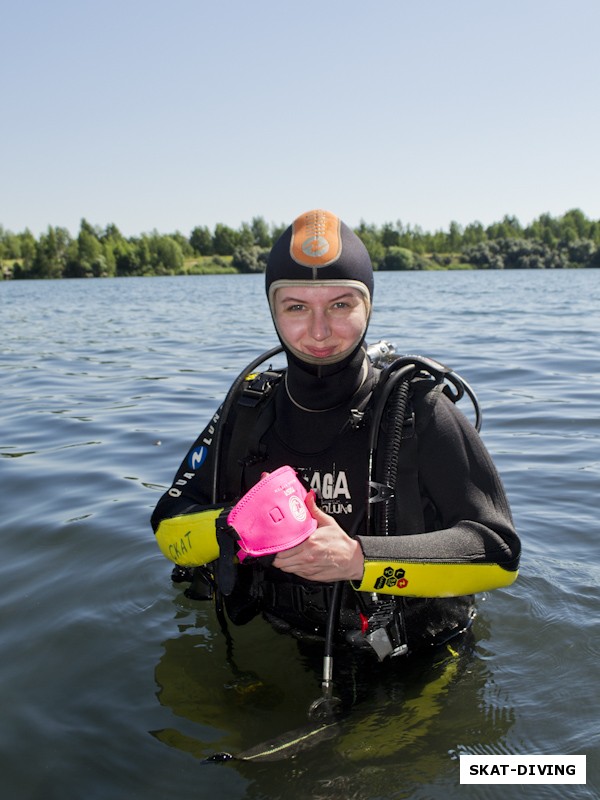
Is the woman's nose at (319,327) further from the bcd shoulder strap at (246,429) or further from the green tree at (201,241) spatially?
the green tree at (201,241)

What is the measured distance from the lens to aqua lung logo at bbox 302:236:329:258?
9.82 ft

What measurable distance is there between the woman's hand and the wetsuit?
70mm

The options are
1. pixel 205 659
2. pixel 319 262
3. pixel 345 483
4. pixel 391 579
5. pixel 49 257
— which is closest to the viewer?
pixel 391 579

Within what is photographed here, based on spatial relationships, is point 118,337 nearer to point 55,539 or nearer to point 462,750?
point 55,539

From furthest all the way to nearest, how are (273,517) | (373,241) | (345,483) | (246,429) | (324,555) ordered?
(373,241) < (246,429) < (345,483) < (324,555) < (273,517)

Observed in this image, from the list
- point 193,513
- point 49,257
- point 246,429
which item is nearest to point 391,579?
point 193,513

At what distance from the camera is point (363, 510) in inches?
119

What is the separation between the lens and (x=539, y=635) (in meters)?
4.05

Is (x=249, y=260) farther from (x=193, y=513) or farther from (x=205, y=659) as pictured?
(x=193, y=513)

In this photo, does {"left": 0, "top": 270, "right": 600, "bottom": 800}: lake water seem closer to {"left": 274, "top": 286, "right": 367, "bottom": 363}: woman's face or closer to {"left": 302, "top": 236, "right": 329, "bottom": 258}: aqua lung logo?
{"left": 274, "top": 286, "right": 367, "bottom": 363}: woman's face

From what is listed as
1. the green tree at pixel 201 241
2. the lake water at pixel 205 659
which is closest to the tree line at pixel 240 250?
the green tree at pixel 201 241

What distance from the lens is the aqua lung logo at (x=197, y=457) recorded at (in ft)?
11.0

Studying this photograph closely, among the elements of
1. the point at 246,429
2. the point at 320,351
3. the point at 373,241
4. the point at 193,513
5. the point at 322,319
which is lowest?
the point at 193,513

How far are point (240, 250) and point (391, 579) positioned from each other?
299 ft
